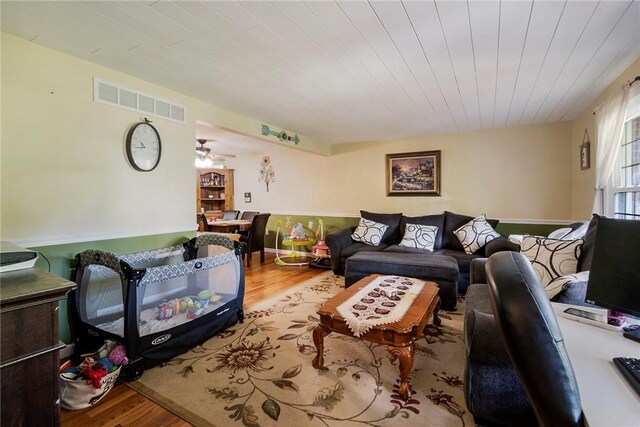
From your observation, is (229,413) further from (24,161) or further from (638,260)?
(24,161)

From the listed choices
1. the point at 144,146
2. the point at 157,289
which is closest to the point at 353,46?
the point at 144,146

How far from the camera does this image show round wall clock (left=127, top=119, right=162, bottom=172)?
2641 millimetres

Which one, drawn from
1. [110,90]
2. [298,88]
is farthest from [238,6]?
[110,90]

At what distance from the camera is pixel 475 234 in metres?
4.01

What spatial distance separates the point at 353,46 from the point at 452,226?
3.22 metres

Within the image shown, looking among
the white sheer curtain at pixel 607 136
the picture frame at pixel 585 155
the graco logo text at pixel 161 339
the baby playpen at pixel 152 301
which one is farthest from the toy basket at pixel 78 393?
the picture frame at pixel 585 155

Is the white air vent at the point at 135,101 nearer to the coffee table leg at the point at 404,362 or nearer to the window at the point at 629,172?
the coffee table leg at the point at 404,362

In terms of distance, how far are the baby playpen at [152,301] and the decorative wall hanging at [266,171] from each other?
3784mm

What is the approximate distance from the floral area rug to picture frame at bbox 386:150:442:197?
9.14 ft

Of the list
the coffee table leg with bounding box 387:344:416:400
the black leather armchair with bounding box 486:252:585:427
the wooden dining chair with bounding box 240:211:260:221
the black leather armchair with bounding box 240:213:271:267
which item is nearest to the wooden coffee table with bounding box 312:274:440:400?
the coffee table leg with bounding box 387:344:416:400

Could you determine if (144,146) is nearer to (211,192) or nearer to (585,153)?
(585,153)

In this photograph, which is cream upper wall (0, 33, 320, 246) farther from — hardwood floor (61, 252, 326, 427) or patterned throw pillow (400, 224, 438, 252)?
patterned throw pillow (400, 224, 438, 252)

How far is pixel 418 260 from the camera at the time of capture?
3352 millimetres

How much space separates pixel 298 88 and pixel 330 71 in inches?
19.1
